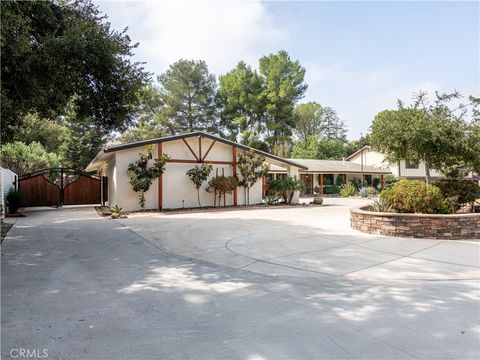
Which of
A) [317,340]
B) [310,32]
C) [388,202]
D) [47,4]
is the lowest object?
[317,340]

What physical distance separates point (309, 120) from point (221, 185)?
123ft

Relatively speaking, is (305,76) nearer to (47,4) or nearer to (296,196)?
(296,196)

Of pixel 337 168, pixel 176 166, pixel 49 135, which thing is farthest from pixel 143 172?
pixel 49 135

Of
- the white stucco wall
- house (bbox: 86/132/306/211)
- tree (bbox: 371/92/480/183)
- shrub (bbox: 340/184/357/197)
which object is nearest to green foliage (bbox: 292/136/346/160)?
shrub (bbox: 340/184/357/197)

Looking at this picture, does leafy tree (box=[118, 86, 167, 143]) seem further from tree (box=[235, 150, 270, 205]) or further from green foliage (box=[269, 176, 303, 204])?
green foliage (box=[269, 176, 303, 204])

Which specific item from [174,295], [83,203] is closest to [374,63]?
[174,295]

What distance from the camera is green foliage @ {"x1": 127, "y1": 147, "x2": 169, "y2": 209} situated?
1519cm

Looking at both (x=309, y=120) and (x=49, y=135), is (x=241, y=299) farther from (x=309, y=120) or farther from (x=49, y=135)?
(x=309, y=120)

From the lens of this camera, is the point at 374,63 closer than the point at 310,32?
No

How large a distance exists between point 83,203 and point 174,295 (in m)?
18.8

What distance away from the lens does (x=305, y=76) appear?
39.2 m

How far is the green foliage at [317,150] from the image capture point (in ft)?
142

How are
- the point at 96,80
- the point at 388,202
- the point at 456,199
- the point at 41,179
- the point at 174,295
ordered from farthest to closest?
Result: 1. the point at 41,179
2. the point at 456,199
3. the point at 388,202
4. the point at 96,80
5. the point at 174,295

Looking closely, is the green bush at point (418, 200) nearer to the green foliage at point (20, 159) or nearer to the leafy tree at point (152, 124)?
the green foliage at point (20, 159)
